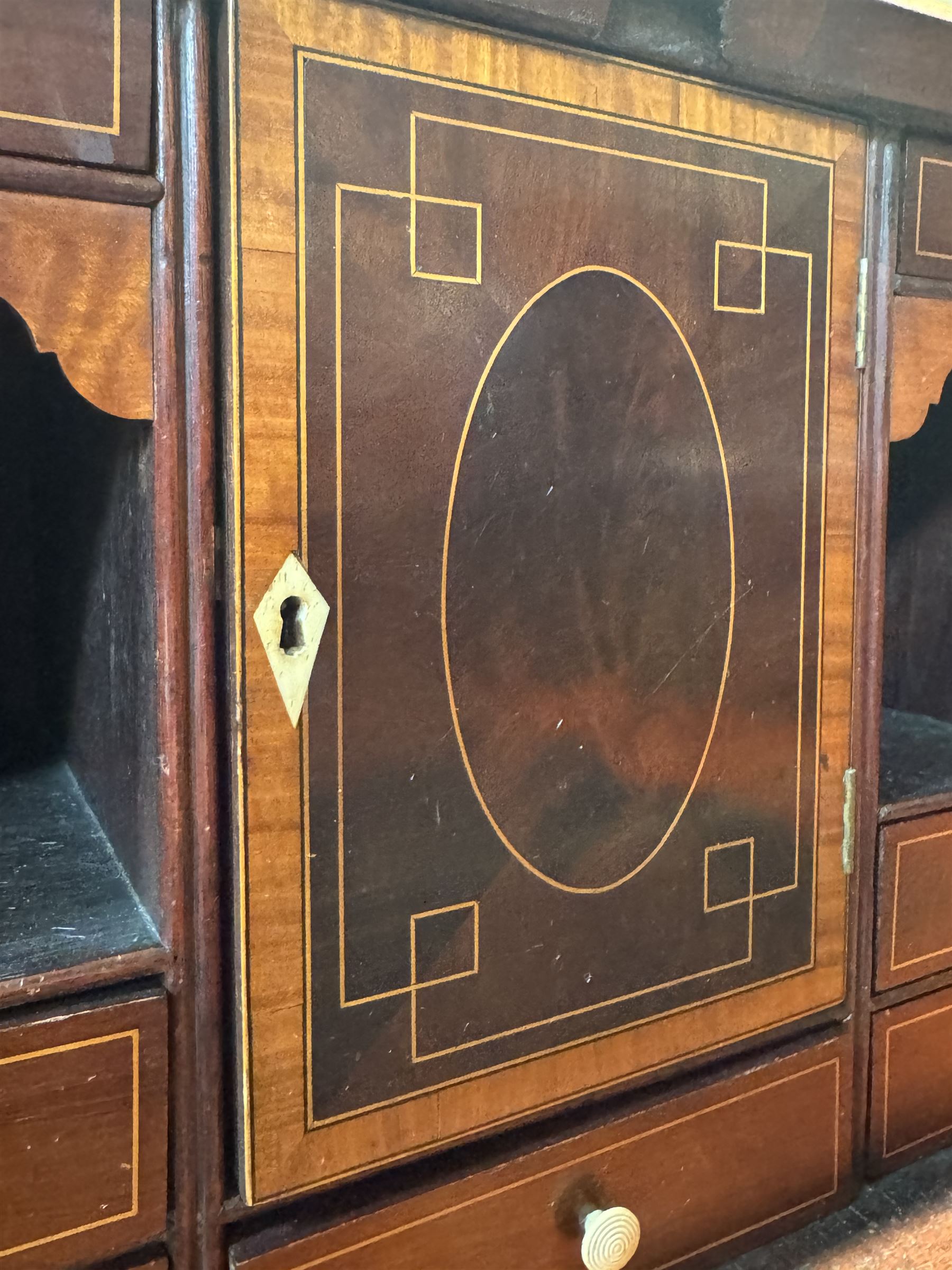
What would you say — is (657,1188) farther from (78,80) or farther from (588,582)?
(78,80)

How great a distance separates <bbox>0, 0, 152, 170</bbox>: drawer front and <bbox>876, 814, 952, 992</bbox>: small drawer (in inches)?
33.9

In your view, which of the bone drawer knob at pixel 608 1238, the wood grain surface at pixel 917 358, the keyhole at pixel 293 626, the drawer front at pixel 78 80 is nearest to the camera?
the drawer front at pixel 78 80

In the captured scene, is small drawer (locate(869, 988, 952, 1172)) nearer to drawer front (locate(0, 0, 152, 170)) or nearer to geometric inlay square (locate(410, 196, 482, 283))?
geometric inlay square (locate(410, 196, 482, 283))

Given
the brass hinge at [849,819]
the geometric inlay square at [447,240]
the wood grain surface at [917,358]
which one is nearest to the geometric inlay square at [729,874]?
the brass hinge at [849,819]

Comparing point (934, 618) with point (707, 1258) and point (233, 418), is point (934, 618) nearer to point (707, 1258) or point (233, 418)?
point (707, 1258)

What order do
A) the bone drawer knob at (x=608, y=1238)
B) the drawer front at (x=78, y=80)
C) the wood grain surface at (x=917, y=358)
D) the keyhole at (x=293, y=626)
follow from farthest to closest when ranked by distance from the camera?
the wood grain surface at (x=917, y=358)
the bone drawer knob at (x=608, y=1238)
the keyhole at (x=293, y=626)
the drawer front at (x=78, y=80)

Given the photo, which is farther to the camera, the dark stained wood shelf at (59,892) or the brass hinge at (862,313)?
the brass hinge at (862,313)

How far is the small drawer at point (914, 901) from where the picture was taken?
957 millimetres

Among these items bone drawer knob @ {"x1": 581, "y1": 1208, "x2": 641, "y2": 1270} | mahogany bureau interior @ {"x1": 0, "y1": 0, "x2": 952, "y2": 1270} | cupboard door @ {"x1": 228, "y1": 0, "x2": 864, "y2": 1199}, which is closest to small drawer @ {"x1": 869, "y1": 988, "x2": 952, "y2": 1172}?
mahogany bureau interior @ {"x1": 0, "y1": 0, "x2": 952, "y2": 1270}

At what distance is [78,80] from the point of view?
583mm

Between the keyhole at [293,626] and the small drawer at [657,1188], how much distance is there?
43cm

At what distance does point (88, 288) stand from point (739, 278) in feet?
1.67

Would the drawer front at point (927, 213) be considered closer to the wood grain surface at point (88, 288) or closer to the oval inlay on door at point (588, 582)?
the oval inlay on door at point (588, 582)

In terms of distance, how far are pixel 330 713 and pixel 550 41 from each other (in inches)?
20.0
